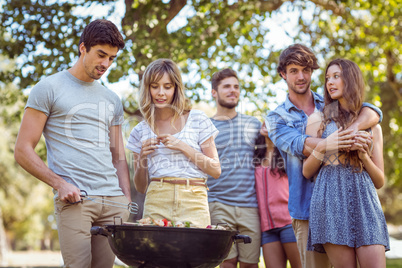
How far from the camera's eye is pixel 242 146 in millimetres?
4461

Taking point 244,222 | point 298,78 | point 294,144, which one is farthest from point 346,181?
point 244,222

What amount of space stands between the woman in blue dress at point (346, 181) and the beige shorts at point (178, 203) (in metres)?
0.73

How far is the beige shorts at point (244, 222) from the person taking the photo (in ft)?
14.1

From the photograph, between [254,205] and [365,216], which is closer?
[365,216]

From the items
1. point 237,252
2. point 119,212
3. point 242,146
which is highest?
point 242,146

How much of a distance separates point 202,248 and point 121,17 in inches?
199

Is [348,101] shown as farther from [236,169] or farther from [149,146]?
[236,169]

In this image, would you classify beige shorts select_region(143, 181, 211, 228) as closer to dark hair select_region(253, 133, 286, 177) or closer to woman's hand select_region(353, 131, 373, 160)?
woman's hand select_region(353, 131, 373, 160)

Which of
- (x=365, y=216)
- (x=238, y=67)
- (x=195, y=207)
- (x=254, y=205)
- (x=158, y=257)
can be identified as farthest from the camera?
(x=238, y=67)

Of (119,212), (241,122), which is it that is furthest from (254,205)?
(119,212)

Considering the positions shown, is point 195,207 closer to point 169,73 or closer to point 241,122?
point 169,73

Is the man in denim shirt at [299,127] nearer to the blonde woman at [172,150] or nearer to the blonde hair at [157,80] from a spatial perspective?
the blonde woman at [172,150]

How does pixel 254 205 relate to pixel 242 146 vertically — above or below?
below

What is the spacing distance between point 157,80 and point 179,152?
52 cm
